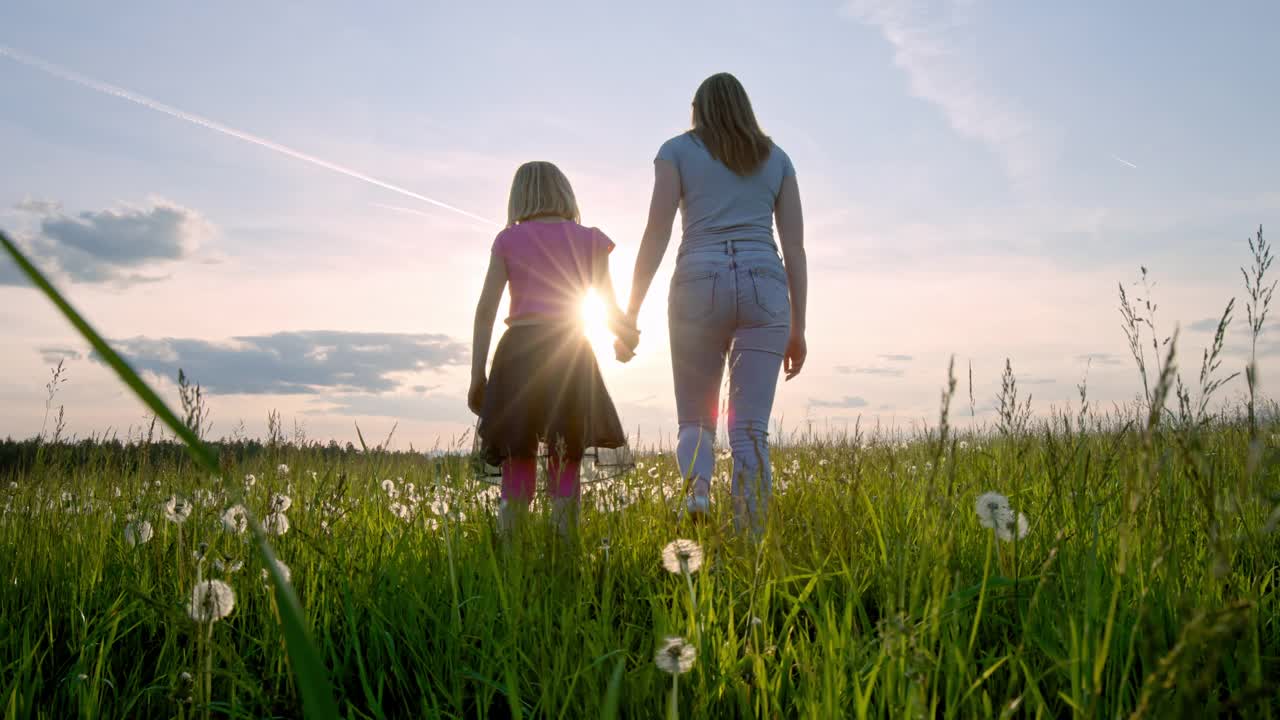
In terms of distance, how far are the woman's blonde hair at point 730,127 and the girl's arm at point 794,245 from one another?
0.94 feet

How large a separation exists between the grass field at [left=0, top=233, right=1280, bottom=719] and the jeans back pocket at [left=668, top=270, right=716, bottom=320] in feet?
3.48

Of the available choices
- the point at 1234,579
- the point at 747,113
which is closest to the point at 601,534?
the point at 1234,579

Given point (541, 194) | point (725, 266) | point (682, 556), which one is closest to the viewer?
point (682, 556)

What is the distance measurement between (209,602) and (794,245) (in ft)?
12.9

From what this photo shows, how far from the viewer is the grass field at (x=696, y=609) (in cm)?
158

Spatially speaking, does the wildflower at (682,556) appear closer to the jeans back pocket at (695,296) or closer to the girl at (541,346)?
the jeans back pocket at (695,296)

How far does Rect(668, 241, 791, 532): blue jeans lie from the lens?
4344 mm

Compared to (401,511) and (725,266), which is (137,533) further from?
(725,266)

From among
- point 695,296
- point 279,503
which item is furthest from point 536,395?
point 279,503

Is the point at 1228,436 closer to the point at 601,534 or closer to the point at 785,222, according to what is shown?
the point at 785,222

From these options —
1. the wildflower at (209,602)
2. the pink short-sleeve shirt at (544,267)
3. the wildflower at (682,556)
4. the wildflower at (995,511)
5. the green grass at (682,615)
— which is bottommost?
the green grass at (682,615)

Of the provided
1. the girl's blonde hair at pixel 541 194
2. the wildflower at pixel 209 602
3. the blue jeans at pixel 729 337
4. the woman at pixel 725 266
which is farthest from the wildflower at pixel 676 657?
the girl's blonde hair at pixel 541 194

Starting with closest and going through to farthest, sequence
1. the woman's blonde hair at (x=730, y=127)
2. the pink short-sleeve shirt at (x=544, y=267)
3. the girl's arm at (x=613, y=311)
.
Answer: the woman's blonde hair at (x=730, y=127) → the girl's arm at (x=613, y=311) → the pink short-sleeve shirt at (x=544, y=267)

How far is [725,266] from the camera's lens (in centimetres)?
438
